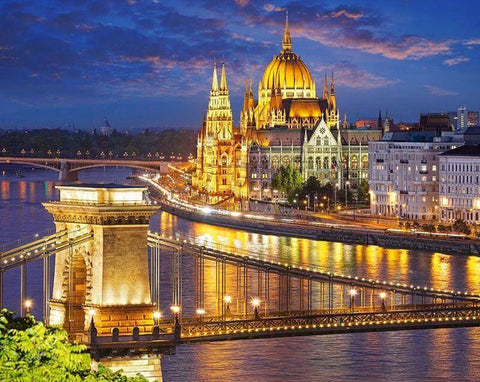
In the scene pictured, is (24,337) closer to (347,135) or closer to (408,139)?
(408,139)

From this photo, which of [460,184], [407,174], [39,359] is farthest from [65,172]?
[39,359]

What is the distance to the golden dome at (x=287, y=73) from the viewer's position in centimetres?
8638

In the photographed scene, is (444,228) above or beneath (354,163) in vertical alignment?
beneath

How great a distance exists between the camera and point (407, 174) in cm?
5878

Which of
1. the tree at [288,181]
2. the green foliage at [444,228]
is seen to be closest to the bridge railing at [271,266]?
the green foliage at [444,228]

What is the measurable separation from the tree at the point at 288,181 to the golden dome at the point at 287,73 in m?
12.4

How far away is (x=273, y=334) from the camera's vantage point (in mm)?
20562

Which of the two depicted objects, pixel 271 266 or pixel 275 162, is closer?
pixel 271 266

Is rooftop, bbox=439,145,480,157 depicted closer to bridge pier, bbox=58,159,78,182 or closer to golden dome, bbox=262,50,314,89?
golden dome, bbox=262,50,314,89

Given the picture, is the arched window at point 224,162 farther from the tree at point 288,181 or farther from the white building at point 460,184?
the white building at point 460,184

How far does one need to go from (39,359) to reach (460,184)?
44.0 metres

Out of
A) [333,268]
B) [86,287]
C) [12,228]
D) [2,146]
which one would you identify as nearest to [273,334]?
[86,287]

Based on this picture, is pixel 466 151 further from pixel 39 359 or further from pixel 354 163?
pixel 39 359

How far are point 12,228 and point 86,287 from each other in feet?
104
